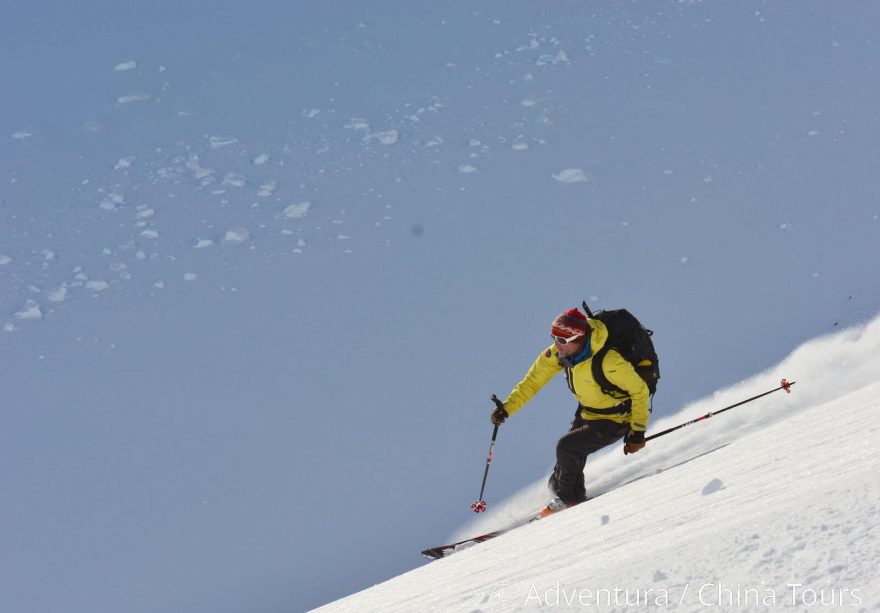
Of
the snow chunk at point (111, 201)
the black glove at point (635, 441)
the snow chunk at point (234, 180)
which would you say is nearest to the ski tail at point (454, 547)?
the black glove at point (635, 441)

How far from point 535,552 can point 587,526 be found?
347 millimetres

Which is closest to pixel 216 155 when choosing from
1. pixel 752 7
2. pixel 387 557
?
pixel 387 557

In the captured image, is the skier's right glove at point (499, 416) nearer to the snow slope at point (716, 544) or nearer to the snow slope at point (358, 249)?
the snow slope at point (716, 544)

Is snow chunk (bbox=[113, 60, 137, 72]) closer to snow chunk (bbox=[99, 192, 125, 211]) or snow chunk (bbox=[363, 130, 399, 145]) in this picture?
snow chunk (bbox=[99, 192, 125, 211])

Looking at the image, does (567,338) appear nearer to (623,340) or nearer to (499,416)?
(623,340)

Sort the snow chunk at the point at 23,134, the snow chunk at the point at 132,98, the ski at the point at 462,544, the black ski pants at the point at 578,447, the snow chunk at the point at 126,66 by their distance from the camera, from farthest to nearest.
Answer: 1. the snow chunk at the point at 126,66
2. the snow chunk at the point at 132,98
3. the snow chunk at the point at 23,134
4. the ski at the point at 462,544
5. the black ski pants at the point at 578,447

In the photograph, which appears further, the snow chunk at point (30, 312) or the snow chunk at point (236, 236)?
the snow chunk at point (236, 236)

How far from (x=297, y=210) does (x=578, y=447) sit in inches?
251

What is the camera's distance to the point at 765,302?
31.0 ft

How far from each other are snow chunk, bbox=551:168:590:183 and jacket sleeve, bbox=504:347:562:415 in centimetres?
565

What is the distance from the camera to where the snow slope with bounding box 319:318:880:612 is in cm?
279

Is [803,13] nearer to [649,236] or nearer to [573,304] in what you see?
[649,236]

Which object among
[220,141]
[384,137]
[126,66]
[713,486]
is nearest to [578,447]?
[713,486]

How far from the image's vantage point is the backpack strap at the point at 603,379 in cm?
586
